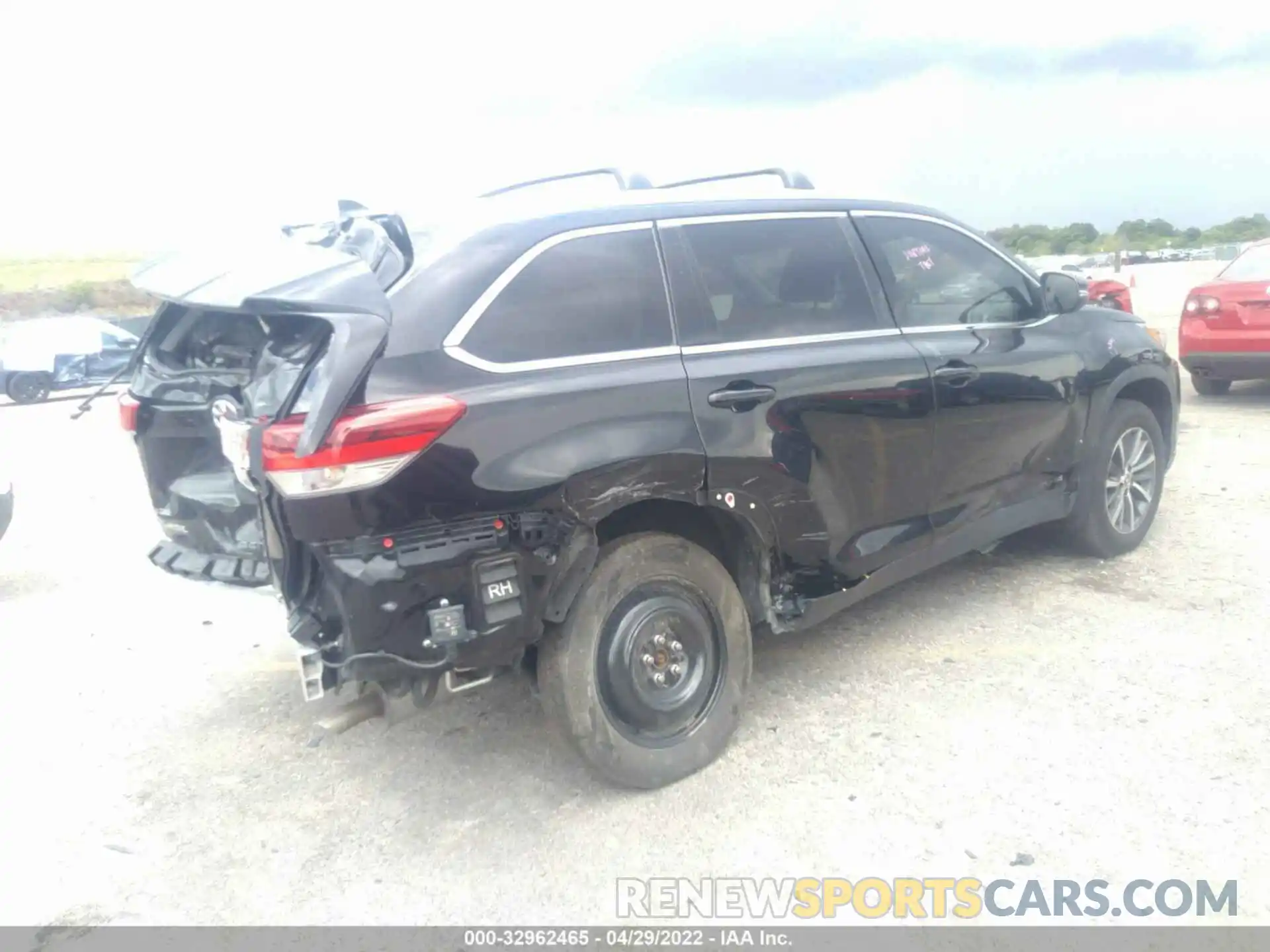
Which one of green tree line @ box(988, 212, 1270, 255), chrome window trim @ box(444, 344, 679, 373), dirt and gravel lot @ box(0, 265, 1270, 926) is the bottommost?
green tree line @ box(988, 212, 1270, 255)

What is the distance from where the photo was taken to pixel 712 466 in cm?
376

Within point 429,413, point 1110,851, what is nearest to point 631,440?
point 429,413

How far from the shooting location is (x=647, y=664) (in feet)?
12.5

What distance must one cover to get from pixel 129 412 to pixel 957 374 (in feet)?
11.1

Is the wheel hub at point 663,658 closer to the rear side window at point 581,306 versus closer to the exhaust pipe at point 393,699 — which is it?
the exhaust pipe at point 393,699

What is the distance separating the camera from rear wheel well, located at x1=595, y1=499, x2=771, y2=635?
3770 mm

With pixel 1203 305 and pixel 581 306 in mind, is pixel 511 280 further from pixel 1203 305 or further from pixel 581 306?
pixel 1203 305

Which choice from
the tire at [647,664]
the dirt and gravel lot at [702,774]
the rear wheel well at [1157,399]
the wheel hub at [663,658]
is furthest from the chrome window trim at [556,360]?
the rear wheel well at [1157,399]

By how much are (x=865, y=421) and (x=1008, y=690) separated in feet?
3.98

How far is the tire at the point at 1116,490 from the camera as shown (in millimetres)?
5473

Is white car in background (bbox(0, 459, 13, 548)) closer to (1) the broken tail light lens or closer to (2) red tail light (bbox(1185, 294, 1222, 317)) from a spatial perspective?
(1) the broken tail light lens

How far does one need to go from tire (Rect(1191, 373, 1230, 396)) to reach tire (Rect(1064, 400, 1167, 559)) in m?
5.89

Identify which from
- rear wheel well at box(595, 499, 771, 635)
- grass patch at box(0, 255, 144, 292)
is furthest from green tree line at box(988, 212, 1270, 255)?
rear wheel well at box(595, 499, 771, 635)

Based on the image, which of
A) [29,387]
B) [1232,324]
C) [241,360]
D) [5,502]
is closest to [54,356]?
[29,387]
